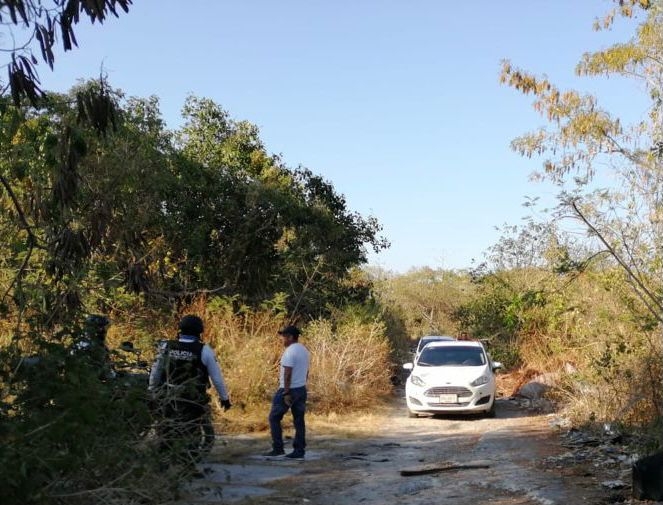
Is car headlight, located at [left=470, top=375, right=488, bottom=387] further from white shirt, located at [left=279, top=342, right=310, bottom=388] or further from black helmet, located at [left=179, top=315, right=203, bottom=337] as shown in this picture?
black helmet, located at [left=179, top=315, right=203, bottom=337]

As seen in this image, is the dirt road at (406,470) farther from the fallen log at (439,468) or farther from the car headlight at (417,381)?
the car headlight at (417,381)

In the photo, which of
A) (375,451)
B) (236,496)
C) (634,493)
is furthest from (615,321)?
(236,496)

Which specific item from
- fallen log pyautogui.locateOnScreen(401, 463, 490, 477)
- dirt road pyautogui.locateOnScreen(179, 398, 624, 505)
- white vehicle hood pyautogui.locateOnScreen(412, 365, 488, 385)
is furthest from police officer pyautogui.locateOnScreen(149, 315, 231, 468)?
white vehicle hood pyautogui.locateOnScreen(412, 365, 488, 385)

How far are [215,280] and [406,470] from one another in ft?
39.6

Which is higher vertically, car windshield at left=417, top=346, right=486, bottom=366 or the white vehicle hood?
car windshield at left=417, top=346, right=486, bottom=366

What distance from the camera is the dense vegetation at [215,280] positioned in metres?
6.01

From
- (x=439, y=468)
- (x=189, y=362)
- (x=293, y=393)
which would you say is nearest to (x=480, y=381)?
(x=439, y=468)

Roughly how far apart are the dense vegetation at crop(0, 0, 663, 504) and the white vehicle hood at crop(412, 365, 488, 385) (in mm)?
1725

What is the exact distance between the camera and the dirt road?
341 inches

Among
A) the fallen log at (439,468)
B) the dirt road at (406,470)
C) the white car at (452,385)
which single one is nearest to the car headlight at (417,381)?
the white car at (452,385)

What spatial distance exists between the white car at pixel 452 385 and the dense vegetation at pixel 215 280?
1.51 meters

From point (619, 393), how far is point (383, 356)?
858cm

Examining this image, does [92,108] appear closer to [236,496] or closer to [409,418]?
[236,496]

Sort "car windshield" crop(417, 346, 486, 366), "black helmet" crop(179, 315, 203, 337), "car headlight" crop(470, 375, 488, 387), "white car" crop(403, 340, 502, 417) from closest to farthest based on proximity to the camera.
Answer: "black helmet" crop(179, 315, 203, 337), "white car" crop(403, 340, 502, 417), "car headlight" crop(470, 375, 488, 387), "car windshield" crop(417, 346, 486, 366)
